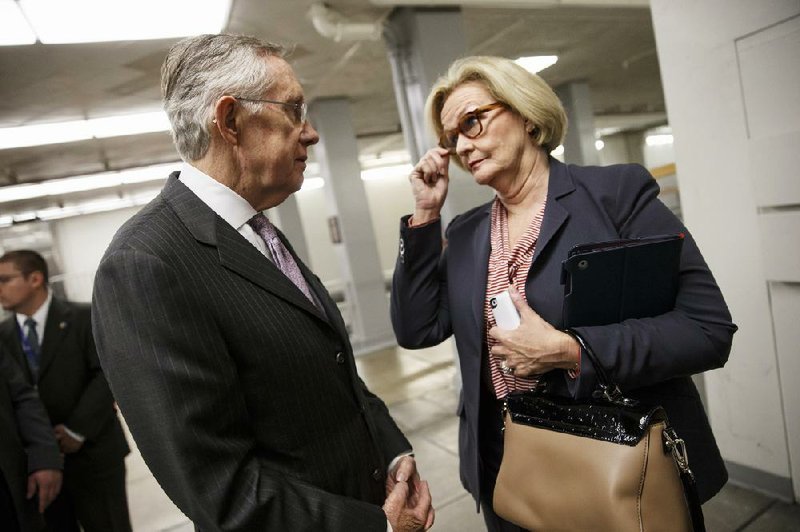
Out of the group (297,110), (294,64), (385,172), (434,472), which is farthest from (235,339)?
(385,172)

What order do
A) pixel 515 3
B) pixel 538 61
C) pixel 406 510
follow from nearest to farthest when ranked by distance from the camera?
1. pixel 406 510
2. pixel 515 3
3. pixel 538 61

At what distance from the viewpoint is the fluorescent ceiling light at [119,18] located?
11.7ft

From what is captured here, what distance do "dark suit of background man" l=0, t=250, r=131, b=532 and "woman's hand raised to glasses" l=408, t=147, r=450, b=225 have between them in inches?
92.8

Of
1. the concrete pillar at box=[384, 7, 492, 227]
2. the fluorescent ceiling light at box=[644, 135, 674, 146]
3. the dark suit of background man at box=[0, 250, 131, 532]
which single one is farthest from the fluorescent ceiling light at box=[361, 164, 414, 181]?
the dark suit of background man at box=[0, 250, 131, 532]

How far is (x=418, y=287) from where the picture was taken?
1.68 m

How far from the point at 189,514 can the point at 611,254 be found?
1.14 meters

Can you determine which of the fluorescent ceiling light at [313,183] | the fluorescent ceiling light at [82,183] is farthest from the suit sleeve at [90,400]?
the fluorescent ceiling light at [313,183]

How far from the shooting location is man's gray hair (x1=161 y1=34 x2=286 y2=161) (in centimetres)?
116

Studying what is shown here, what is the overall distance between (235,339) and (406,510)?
68 cm

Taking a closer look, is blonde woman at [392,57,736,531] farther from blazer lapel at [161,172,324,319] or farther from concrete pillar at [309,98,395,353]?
concrete pillar at [309,98,395,353]

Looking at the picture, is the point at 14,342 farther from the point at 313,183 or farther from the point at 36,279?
the point at 313,183

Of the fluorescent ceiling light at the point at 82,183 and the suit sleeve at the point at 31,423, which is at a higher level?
the fluorescent ceiling light at the point at 82,183

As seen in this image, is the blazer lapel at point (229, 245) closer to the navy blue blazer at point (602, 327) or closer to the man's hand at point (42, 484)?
the navy blue blazer at point (602, 327)

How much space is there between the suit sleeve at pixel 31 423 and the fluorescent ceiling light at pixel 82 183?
866cm
